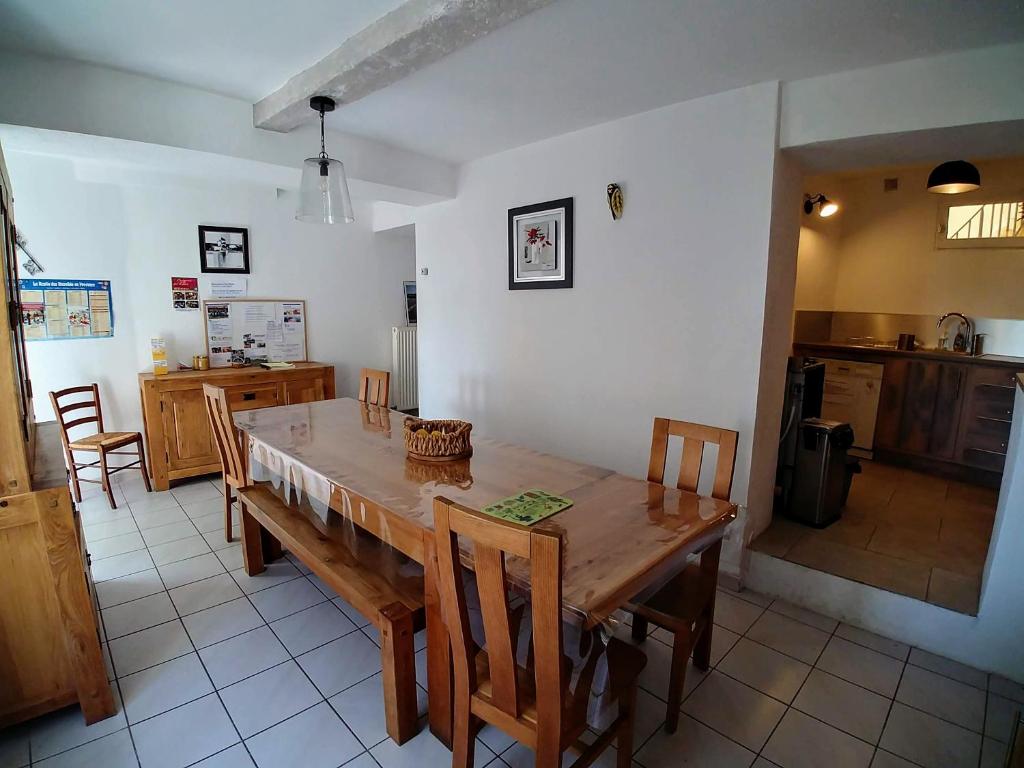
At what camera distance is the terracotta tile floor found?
7.30 feet

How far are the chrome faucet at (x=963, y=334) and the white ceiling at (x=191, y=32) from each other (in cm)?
451

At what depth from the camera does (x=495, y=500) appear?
1.62 m

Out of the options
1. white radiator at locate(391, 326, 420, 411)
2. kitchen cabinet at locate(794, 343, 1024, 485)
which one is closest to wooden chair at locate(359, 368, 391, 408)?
white radiator at locate(391, 326, 420, 411)

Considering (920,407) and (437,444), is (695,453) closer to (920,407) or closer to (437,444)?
(437,444)

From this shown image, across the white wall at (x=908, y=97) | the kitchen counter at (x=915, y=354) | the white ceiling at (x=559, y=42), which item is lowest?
the kitchen counter at (x=915, y=354)

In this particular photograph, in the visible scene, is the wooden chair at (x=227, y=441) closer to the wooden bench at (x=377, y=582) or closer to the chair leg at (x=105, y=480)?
the wooden bench at (x=377, y=582)

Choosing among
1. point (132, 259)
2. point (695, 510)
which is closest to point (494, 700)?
point (695, 510)

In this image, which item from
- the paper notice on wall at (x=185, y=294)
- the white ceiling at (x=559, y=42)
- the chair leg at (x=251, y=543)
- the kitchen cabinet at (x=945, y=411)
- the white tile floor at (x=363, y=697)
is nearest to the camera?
the white tile floor at (x=363, y=697)

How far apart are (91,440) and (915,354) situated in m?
5.83

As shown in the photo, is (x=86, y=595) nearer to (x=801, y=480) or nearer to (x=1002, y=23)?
(x=801, y=480)

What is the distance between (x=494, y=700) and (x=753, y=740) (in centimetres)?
98

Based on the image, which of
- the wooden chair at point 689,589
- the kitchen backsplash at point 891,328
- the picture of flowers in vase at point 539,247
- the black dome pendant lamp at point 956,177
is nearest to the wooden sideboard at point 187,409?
the picture of flowers in vase at point 539,247

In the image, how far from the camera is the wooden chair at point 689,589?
161 cm

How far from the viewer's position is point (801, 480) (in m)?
2.81
